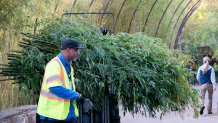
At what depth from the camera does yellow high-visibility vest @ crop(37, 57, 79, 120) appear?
5367 mm

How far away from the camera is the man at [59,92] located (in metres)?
5.36

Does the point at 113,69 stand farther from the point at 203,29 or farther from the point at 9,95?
the point at 203,29

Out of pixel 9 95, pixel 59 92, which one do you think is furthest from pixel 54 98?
pixel 9 95

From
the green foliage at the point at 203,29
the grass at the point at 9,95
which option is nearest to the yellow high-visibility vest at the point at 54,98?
the grass at the point at 9,95

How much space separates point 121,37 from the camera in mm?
7664

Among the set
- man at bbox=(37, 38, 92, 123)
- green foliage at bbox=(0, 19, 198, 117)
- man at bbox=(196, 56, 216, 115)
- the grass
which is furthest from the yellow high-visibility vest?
man at bbox=(196, 56, 216, 115)

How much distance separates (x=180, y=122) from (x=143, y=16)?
12.1 m

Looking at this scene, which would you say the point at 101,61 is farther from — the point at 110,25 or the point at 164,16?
the point at 164,16

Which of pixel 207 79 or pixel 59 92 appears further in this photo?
pixel 207 79

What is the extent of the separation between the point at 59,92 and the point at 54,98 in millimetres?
137

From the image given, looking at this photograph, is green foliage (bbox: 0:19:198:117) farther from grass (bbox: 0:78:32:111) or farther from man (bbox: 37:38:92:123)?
grass (bbox: 0:78:32:111)

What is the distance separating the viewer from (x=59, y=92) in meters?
5.32

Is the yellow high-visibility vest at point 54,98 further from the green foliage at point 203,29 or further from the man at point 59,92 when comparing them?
the green foliage at point 203,29

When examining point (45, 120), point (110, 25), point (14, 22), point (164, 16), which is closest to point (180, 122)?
point (14, 22)
